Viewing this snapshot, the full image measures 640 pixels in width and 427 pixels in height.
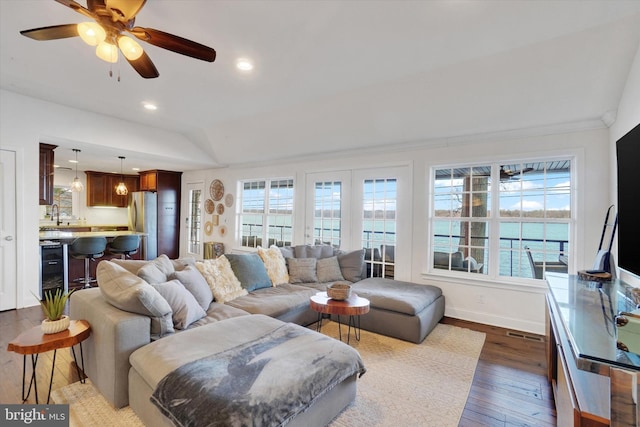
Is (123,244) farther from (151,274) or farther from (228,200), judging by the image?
(151,274)

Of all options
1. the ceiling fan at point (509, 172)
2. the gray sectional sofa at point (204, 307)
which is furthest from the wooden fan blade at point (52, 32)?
the ceiling fan at point (509, 172)

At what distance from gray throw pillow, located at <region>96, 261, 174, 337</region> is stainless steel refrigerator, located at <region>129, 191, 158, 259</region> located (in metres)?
5.49

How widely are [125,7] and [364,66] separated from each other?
2.01m

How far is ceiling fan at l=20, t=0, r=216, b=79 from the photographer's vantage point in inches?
70.2

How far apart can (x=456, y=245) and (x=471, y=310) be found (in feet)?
2.82

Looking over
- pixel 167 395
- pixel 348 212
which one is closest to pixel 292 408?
pixel 167 395

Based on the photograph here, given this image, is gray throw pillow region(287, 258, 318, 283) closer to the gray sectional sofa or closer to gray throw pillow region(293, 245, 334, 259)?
the gray sectional sofa

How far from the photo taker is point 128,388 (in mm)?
1954

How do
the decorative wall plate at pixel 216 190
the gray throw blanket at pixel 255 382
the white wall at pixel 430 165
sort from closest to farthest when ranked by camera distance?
the gray throw blanket at pixel 255 382, the white wall at pixel 430 165, the decorative wall plate at pixel 216 190

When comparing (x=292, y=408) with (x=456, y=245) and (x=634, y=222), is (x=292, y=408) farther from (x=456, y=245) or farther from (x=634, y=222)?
(x=456, y=245)

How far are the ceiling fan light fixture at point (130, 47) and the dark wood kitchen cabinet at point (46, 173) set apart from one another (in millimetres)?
4047

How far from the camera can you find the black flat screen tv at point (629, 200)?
1.81m

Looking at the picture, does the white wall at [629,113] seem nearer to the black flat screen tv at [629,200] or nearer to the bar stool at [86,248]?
the black flat screen tv at [629,200]

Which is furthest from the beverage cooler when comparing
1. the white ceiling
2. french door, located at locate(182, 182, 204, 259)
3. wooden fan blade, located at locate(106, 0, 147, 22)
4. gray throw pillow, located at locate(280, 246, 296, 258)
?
wooden fan blade, located at locate(106, 0, 147, 22)
